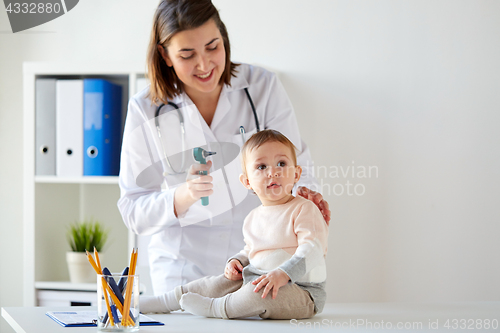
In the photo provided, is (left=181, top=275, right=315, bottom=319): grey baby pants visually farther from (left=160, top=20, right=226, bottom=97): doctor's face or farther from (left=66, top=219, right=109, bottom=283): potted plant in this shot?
(left=66, top=219, right=109, bottom=283): potted plant

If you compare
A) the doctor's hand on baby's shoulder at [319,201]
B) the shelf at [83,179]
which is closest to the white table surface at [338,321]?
the doctor's hand on baby's shoulder at [319,201]

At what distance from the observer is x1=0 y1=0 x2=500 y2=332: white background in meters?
2.14

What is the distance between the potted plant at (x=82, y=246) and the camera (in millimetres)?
2166

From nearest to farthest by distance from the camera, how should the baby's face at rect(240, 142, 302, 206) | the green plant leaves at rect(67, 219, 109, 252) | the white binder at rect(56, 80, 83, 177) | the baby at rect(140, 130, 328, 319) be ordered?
the baby at rect(140, 130, 328, 319)
the baby's face at rect(240, 142, 302, 206)
the white binder at rect(56, 80, 83, 177)
the green plant leaves at rect(67, 219, 109, 252)

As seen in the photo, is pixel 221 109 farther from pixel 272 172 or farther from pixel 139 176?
pixel 272 172

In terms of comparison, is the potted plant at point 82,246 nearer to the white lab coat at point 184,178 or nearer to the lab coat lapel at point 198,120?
the white lab coat at point 184,178

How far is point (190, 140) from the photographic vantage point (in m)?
1.54

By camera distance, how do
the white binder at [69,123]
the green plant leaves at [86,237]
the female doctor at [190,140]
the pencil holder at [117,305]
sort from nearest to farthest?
the pencil holder at [117,305] → the female doctor at [190,140] → the white binder at [69,123] → the green plant leaves at [86,237]

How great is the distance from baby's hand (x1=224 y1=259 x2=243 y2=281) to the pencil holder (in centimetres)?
24

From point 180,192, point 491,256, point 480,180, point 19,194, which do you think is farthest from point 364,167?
point 19,194

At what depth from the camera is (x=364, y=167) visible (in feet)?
7.34

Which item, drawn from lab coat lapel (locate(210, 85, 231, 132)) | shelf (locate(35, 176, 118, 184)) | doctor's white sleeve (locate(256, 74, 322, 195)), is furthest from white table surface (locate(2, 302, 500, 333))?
shelf (locate(35, 176, 118, 184))

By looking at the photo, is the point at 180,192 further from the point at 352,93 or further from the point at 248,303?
the point at 352,93

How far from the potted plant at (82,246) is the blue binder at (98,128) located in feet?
0.93
